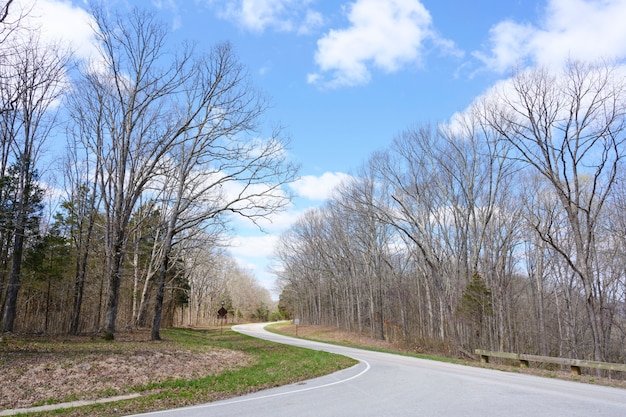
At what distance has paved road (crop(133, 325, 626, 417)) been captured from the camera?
6473mm

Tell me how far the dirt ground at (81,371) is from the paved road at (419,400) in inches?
107

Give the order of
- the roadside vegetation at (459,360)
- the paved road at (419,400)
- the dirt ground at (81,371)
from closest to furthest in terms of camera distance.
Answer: the paved road at (419,400), the dirt ground at (81,371), the roadside vegetation at (459,360)

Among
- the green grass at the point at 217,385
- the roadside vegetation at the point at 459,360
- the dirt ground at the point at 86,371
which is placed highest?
the dirt ground at the point at 86,371

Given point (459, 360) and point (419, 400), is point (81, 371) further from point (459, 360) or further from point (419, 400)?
point (459, 360)

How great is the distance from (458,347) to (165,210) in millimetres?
22996

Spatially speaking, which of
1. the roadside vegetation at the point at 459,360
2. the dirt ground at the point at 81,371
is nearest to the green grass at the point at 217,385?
the dirt ground at the point at 81,371

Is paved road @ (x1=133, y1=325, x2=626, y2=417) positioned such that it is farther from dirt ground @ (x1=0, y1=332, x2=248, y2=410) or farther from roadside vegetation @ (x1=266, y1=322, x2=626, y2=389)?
roadside vegetation @ (x1=266, y1=322, x2=626, y2=389)

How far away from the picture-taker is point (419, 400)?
7398mm

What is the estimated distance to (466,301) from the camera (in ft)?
83.4

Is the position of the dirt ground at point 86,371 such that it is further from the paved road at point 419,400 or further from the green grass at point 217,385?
the paved road at point 419,400

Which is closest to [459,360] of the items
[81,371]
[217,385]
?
[217,385]

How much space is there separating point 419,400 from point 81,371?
306 inches

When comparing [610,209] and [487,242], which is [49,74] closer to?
[487,242]

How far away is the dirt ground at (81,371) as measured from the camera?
26.4 ft
